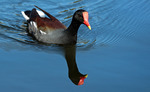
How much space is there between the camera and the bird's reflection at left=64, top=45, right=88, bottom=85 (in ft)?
19.2

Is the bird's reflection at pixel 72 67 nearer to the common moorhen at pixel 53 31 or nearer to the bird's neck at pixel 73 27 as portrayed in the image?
the common moorhen at pixel 53 31

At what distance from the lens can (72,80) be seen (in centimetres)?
583

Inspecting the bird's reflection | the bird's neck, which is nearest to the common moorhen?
the bird's neck

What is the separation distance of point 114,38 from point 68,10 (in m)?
2.29

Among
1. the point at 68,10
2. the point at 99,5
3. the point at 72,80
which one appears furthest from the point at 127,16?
the point at 72,80

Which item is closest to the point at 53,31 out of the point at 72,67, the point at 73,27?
the point at 73,27

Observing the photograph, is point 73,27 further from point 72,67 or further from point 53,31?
point 72,67

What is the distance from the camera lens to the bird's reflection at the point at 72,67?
19.2 feet

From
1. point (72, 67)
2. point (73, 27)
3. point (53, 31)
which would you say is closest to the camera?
point (72, 67)

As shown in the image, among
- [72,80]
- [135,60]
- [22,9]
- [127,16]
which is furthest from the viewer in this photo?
[22,9]

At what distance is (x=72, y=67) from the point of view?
6.36 metres

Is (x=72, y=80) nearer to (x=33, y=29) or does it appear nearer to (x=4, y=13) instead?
(x=33, y=29)

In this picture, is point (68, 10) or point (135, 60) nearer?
point (135, 60)

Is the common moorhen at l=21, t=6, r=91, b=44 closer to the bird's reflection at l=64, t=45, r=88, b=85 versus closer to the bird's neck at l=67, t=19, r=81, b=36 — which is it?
the bird's neck at l=67, t=19, r=81, b=36
